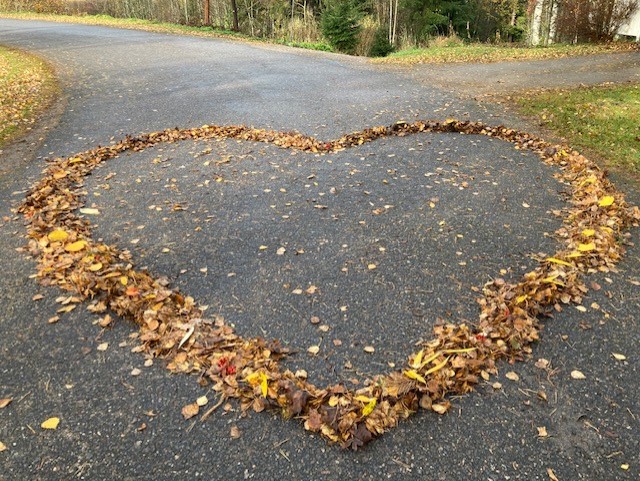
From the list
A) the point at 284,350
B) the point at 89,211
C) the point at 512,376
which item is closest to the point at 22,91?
the point at 89,211

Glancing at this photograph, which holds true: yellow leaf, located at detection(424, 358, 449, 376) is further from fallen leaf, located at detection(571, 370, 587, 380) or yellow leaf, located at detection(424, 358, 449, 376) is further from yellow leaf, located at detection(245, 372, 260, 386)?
yellow leaf, located at detection(245, 372, 260, 386)

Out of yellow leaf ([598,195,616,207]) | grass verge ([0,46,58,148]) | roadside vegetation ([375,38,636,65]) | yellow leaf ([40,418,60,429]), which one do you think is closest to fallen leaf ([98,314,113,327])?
yellow leaf ([40,418,60,429])

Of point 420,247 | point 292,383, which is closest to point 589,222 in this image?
point 420,247

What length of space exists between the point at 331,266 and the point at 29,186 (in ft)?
12.8

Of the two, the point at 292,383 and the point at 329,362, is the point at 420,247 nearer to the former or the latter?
the point at 329,362

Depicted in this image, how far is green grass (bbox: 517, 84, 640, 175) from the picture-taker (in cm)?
647

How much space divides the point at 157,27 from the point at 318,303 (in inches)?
850

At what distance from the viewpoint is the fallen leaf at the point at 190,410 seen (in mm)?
2717

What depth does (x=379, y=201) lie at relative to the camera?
17.0ft

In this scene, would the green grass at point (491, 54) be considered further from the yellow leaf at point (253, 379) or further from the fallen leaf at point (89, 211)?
the yellow leaf at point (253, 379)

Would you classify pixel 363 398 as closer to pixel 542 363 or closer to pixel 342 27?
pixel 542 363

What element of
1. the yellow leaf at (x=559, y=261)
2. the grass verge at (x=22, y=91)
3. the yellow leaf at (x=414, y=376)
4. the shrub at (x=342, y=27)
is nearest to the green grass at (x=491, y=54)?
the shrub at (x=342, y=27)

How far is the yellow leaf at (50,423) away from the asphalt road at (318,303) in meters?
0.06

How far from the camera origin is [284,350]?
126 inches
